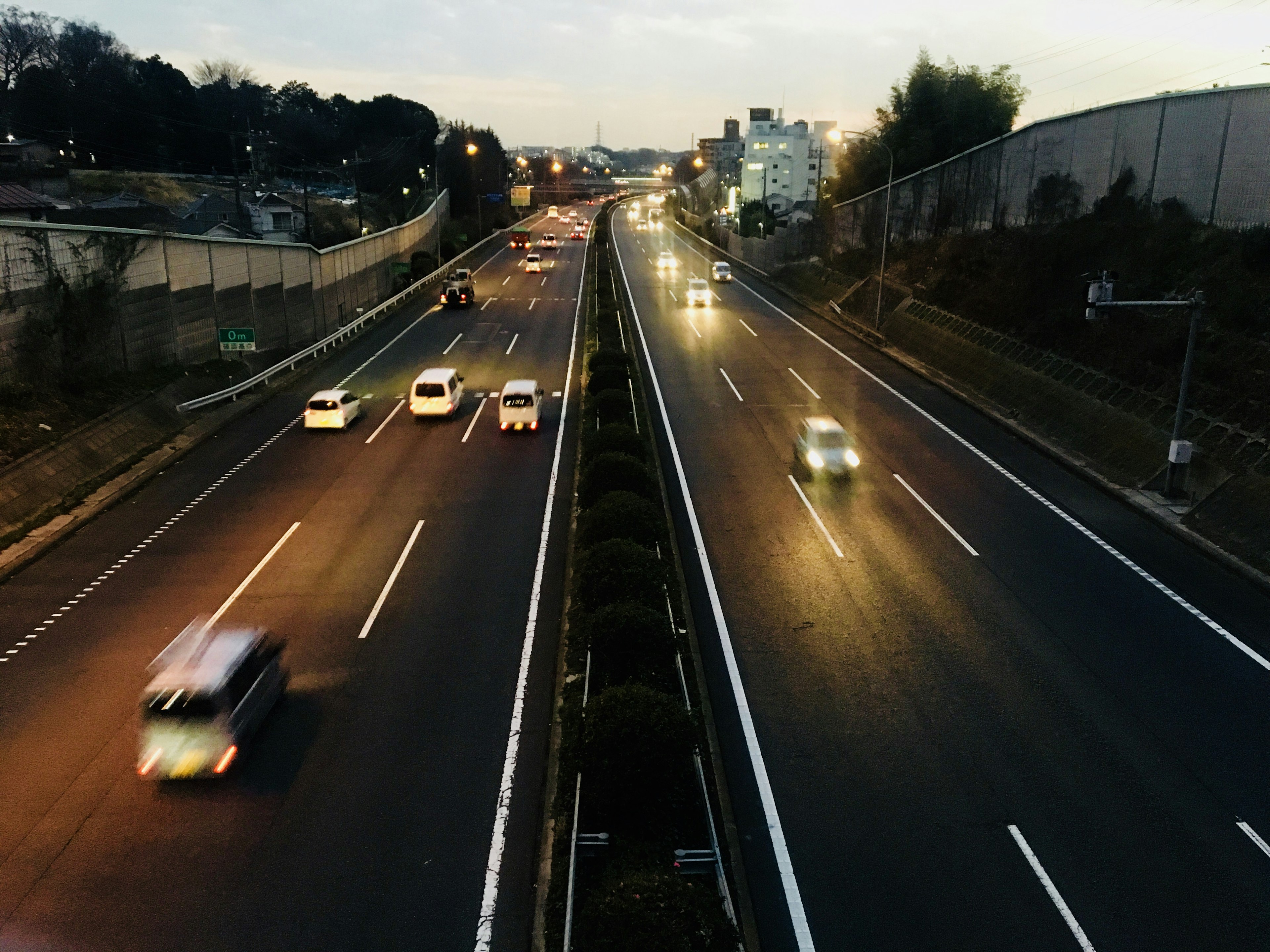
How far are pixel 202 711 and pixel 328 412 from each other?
20499mm

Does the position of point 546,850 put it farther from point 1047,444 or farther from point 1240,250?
point 1240,250

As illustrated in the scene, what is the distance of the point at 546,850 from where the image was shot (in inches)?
449

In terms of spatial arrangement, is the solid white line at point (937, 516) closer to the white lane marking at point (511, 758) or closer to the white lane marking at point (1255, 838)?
the white lane marking at point (1255, 838)

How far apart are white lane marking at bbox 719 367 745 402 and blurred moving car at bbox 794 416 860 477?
8656mm

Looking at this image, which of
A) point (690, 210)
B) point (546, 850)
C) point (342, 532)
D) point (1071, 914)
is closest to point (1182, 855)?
point (1071, 914)

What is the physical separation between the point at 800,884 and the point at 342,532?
15.3 m

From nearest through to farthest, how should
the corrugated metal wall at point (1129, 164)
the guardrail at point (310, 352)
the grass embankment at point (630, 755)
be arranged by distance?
the grass embankment at point (630, 755) → the corrugated metal wall at point (1129, 164) → the guardrail at point (310, 352)

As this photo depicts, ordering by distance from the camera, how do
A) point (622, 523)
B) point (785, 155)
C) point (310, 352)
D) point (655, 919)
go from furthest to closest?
point (785, 155) < point (310, 352) < point (622, 523) < point (655, 919)

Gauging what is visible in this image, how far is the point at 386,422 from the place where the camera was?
110 ft

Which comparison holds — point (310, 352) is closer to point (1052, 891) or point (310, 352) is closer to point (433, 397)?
point (433, 397)

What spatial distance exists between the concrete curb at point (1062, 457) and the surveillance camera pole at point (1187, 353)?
105 cm

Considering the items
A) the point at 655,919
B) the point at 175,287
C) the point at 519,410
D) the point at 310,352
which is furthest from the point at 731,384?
the point at 655,919

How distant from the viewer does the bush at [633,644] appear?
13938 mm

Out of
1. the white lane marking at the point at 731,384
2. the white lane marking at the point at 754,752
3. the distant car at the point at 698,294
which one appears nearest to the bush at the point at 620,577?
the white lane marking at the point at 754,752
